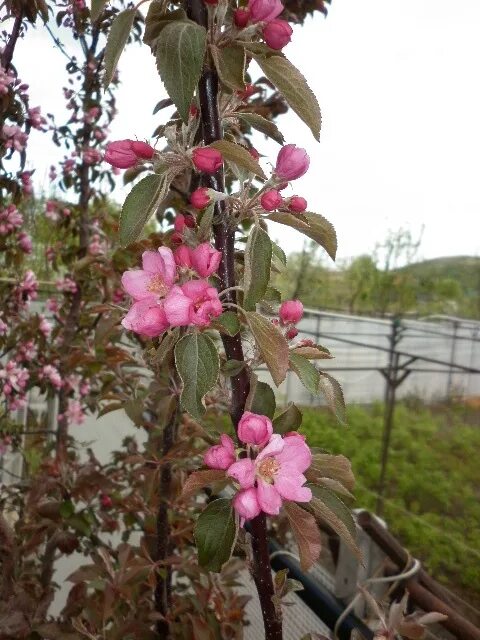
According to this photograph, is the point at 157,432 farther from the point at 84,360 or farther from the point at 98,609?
the point at 98,609

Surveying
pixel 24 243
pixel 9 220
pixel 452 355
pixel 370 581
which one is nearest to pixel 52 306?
pixel 24 243

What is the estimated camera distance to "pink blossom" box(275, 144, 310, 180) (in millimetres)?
423

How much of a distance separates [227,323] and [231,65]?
0.61 ft

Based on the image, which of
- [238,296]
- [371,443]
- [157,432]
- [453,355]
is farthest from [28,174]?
[453,355]

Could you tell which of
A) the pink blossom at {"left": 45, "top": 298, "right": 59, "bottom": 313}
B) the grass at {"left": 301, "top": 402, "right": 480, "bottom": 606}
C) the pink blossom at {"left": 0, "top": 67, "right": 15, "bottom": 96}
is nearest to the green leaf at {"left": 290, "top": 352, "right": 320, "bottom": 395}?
the pink blossom at {"left": 0, "top": 67, "right": 15, "bottom": 96}

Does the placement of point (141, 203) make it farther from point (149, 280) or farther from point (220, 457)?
point (220, 457)

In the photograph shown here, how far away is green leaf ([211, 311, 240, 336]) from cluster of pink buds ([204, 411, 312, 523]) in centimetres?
6

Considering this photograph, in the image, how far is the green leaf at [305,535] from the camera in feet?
1.43

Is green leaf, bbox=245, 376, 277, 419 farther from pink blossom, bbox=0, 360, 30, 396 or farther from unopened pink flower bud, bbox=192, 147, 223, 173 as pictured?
pink blossom, bbox=0, 360, 30, 396

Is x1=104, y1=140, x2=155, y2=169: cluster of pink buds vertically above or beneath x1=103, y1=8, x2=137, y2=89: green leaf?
beneath

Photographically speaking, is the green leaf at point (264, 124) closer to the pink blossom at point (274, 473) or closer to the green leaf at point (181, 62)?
the green leaf at point (181, 62)

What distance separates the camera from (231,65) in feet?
1.32

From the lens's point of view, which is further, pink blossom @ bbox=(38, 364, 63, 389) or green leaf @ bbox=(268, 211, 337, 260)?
pink blossom @ bbox=(38, 364, 63, 389)

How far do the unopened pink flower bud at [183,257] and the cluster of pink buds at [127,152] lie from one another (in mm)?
72
